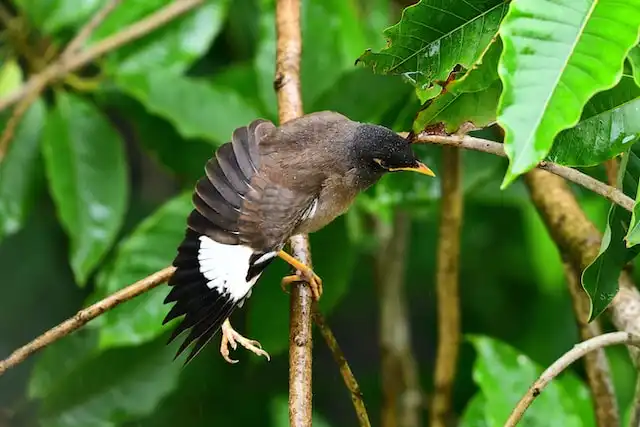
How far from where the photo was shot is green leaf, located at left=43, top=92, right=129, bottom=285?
1.37 meters

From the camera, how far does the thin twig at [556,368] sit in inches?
27.6

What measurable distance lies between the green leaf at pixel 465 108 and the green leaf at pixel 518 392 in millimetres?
490

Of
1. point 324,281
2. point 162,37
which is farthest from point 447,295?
point 162,37

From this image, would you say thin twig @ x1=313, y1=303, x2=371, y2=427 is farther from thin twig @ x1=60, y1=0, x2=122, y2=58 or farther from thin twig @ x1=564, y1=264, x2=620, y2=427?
thin twig @ x1=60, y1=0, x2=122, y2=58

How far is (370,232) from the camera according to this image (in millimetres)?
1767

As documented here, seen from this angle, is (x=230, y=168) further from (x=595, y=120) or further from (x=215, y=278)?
(x=595, y=120)

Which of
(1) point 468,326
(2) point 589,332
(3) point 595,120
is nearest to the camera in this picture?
(3) point 595,120

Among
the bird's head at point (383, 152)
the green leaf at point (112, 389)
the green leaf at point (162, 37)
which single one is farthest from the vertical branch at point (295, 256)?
the green leaf at point (112, 389)

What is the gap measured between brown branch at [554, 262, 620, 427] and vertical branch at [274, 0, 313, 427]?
366mm

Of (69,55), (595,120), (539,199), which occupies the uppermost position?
(69,55)

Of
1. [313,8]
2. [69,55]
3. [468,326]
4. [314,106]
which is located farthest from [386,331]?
[69,55]

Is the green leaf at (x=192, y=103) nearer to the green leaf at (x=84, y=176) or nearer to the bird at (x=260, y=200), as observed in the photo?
the green leaf at (x=84, y=176)

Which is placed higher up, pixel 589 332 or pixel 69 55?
A: pixel 69 55

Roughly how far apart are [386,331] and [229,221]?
0.93m
